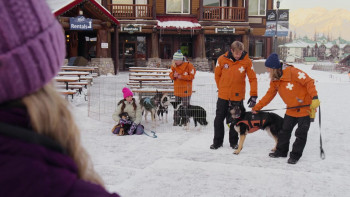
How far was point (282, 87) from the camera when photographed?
5504mm

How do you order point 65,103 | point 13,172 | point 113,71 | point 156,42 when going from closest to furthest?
point 13,172, point 65,103, point 113,71, point 156,42

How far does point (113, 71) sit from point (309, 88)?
58.9 feet

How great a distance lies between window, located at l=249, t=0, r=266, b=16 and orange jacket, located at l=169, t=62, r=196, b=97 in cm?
2433

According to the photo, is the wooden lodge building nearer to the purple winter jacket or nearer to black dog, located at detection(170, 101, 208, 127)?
black dog, located at detection(170, 101, 208, 127)

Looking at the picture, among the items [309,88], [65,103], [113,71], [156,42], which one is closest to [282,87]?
[309,88]

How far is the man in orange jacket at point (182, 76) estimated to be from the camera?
7742 mm

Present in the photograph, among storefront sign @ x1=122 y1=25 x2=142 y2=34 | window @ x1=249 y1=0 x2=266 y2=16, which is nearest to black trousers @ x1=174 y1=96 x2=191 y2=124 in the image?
storefront sign @ x1=122 y1=25 x2=142 y2=34

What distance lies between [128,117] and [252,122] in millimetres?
2724

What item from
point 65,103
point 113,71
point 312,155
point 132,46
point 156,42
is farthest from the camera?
point 132,46

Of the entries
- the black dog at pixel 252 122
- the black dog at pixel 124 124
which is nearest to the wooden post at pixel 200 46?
the black dog at pixel 124 124

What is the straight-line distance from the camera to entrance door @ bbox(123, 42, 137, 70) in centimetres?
2733

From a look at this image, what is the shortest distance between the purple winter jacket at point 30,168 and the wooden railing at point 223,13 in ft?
88.1

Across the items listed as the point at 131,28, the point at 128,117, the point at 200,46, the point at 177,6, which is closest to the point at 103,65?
the point at 131,28

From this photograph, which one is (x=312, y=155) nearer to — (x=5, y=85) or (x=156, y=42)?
(x=5, y=85)
